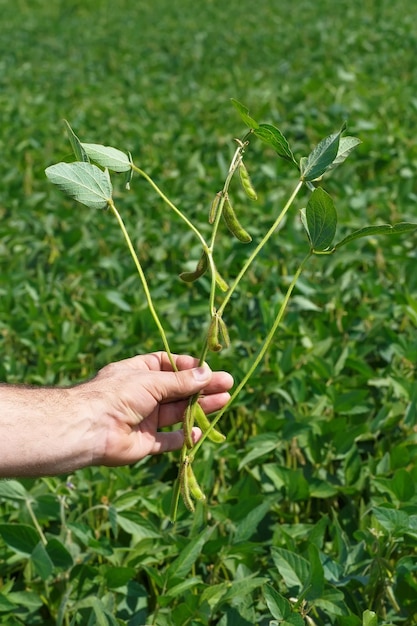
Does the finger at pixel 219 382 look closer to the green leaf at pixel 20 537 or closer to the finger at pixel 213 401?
the finger at pixel 213 401

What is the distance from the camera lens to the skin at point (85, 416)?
1.57 metres

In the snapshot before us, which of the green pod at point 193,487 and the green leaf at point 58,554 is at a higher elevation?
the green pod at point 193,487

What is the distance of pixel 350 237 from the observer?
1.37m

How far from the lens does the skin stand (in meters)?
1.57

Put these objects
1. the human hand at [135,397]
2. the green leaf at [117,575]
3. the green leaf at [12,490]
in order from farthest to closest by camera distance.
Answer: the green leaf at [12,490] < the green leaf at [117,575] < the human hand at [135,397]

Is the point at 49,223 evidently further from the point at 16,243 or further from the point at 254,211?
the point at 254,211

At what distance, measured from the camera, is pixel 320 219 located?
1413 mm

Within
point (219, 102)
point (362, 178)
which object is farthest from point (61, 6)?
point (362, 178)

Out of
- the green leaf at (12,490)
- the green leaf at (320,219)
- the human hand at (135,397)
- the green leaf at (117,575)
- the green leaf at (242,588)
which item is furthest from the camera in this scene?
the green leaf at (12,490)

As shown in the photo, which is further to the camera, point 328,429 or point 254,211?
point 254,211

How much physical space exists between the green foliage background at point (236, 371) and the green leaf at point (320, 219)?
57cm

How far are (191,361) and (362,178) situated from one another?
322 cm

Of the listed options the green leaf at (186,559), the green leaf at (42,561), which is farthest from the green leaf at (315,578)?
the green leaf at (42,561)

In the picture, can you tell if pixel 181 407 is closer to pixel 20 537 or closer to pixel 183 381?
pixel 183 381
